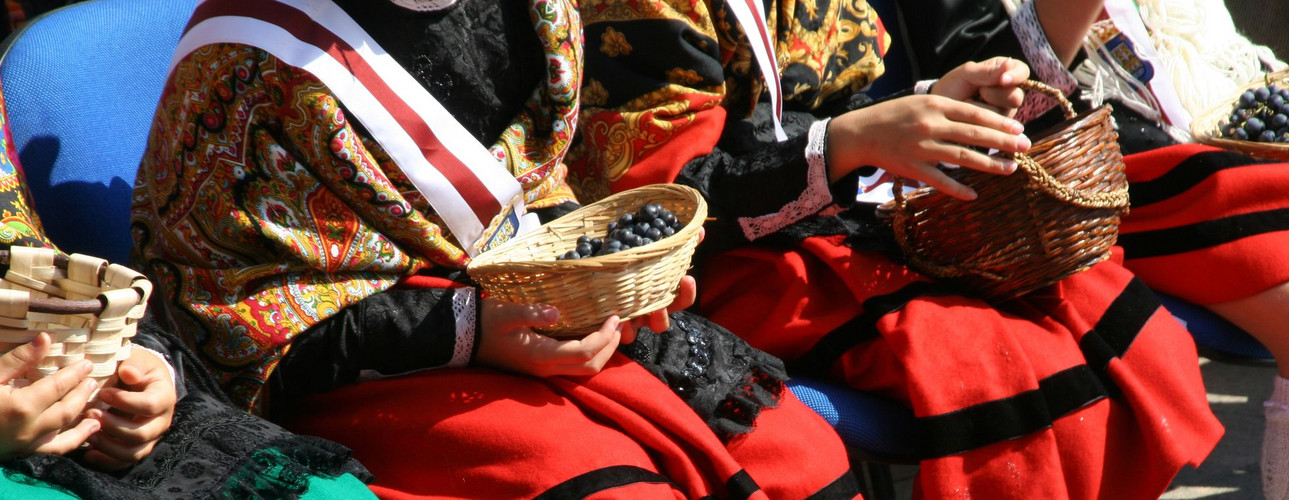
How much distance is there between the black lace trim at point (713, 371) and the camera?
66.0 inches

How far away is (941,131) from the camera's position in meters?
1.72

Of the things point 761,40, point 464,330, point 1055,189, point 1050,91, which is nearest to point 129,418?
point 464,330

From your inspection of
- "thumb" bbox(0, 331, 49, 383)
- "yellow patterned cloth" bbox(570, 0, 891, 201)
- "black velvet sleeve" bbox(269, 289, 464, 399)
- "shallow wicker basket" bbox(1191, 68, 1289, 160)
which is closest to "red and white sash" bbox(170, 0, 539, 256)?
"black velvet sleeve" bbox(269, 289, 464, 399)

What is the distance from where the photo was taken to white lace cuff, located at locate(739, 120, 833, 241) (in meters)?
1.87

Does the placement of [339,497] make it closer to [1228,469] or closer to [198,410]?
[198,410]

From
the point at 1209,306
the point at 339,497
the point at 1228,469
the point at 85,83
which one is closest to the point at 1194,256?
the point at 1209,306

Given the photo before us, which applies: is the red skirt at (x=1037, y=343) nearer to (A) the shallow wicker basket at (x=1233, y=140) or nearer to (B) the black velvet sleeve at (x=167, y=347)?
(A) the shallow wicker basket at (x=1233, y=140)

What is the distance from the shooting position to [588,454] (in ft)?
4.87

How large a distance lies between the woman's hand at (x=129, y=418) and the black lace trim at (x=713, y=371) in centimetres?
68

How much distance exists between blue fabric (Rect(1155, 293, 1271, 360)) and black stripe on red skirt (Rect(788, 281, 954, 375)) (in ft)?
1.92

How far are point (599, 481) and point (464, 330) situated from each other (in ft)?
0.96

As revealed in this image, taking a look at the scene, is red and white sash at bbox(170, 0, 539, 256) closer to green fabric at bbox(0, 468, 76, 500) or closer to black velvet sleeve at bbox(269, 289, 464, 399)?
black velvet sleeve at bbox(269, 289, 464, 399)

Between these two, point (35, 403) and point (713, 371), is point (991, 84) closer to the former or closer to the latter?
point (713, 371)

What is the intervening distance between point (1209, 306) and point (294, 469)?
1805mm
